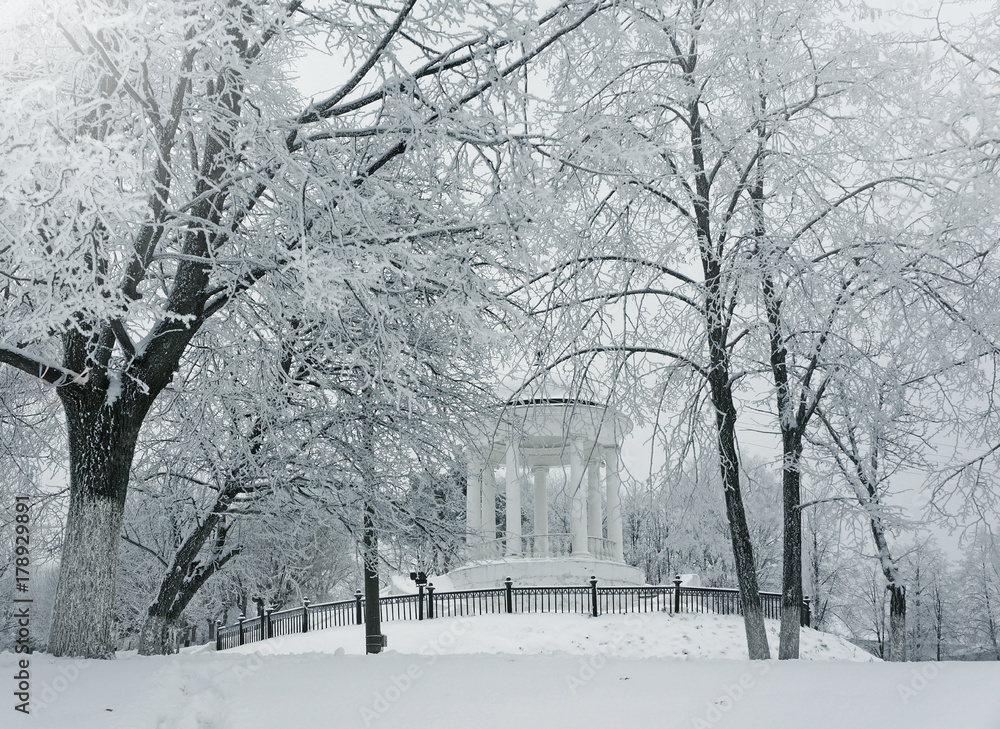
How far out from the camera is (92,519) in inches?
265

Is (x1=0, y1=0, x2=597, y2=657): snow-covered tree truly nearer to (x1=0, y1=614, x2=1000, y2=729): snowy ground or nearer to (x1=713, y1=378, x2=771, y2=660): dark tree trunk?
(x1=0, y1=614, x2=1000, y2=729): snowy ground

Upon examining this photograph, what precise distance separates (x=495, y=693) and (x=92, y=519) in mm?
3644

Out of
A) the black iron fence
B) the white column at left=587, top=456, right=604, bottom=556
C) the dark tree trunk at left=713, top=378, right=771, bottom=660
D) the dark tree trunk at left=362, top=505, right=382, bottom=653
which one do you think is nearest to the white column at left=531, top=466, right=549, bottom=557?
the white column at left=587, top=456, right=604, bottom=556

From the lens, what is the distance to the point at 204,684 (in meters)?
5.62

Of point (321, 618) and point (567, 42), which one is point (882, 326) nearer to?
point (567, 42)

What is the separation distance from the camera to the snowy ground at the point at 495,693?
4938mm

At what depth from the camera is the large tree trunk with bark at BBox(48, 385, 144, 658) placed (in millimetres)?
6609

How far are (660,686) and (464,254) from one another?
3.22 meters

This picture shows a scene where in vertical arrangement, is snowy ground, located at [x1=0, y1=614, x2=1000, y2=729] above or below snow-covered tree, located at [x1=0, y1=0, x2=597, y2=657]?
below

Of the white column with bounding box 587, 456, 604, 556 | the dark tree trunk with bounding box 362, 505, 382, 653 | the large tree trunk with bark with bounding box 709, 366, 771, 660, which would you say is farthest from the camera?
the white column with bounding box 587, 456, 604, 556

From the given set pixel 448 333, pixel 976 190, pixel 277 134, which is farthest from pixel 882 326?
pixel 277 134

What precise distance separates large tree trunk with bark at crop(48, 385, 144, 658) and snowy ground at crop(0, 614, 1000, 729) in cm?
41

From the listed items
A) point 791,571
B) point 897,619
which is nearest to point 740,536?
point 791,571

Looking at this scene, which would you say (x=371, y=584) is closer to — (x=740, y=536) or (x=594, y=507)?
(x=740, y=536)
